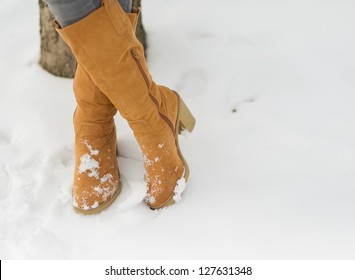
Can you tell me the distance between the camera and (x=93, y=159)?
113 cm

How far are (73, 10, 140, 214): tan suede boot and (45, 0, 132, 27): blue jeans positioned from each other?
233mm

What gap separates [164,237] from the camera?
108 cm

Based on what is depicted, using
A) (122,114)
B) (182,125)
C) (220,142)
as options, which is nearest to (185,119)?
(182,125)

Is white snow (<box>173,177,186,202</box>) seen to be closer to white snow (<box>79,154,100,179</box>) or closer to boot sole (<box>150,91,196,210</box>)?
boot sole (<box>150,91,196,210</box>)

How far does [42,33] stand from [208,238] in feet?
2.91

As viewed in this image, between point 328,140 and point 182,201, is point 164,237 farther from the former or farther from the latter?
point 328,140

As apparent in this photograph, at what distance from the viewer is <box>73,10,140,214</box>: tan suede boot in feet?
3.61

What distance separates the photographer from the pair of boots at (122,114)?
91cm

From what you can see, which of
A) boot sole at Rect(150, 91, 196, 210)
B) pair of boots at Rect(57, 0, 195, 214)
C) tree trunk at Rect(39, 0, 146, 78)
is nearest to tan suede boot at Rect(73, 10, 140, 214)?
pair of boots at Rect(57, 0, 195, 214)

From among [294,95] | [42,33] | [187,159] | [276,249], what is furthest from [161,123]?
[42,33]

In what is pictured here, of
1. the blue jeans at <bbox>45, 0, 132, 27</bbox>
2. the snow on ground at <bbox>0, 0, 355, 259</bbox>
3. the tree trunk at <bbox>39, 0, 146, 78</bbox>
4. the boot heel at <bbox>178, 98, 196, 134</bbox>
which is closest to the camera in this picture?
the blue jeans at <bbox>45, 0, 132, 27</bbox>

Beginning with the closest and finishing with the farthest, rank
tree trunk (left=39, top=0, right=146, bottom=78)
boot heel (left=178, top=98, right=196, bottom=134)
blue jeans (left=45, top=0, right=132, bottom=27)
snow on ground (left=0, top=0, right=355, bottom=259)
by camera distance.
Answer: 1. blue jeans (left=45, top=0, right=132, bottom=27)
2. snow on ground (left=0, top=0, right=355, bottom=259)
3. boot heel (left=178, top=98, right=196, bottom=134)
4. tree trunk (left=39, top=0, right=146, bottom=78)

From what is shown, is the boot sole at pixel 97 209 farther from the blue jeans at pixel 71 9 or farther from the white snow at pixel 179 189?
the blue jeans at pixel 71 9

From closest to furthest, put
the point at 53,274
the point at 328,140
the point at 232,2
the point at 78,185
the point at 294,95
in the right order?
1. the point at 53,274
2. the point at 78,185
3. the point at 328,140
4. the point at 294,95
5. the point at 232,2
